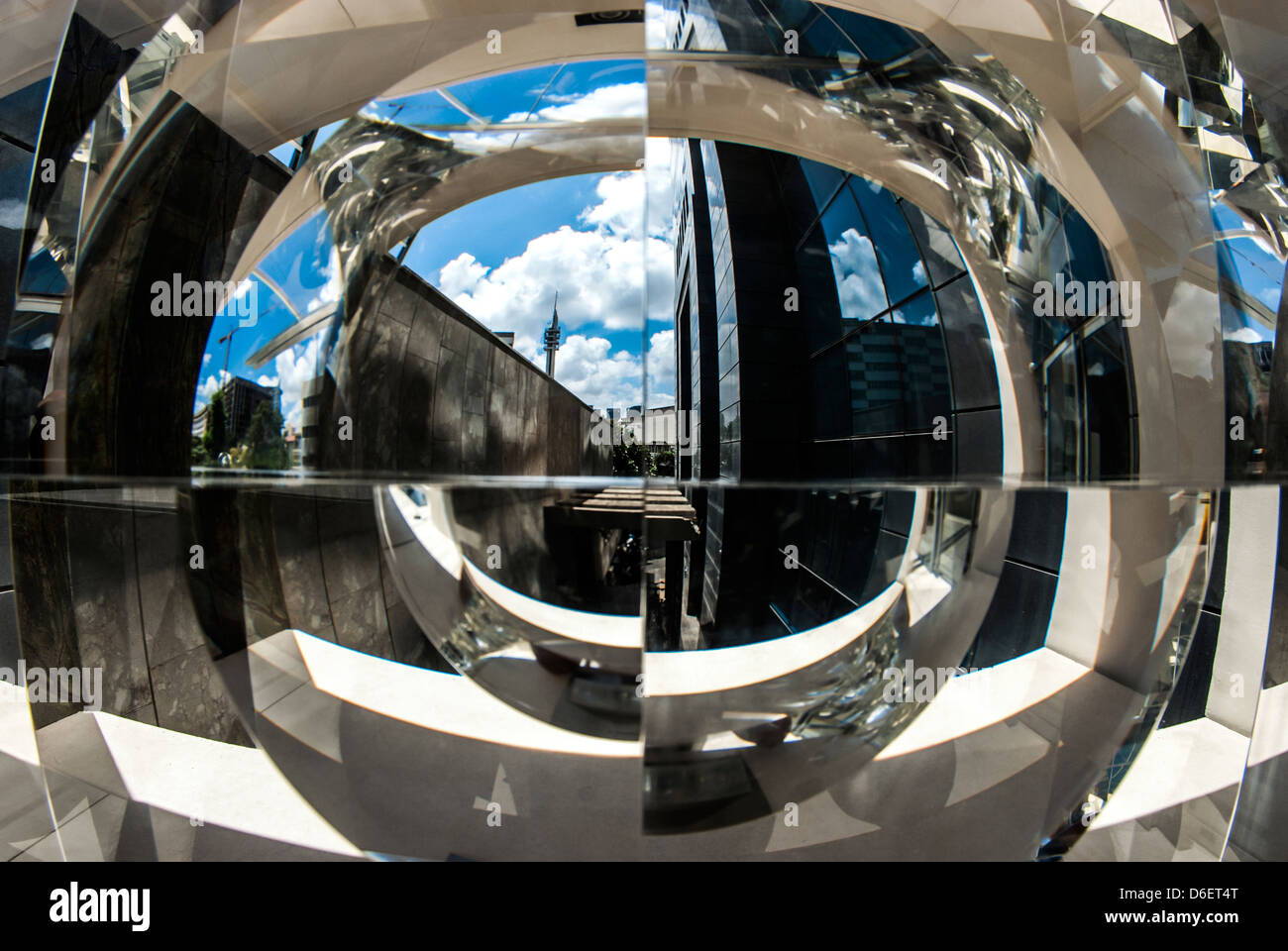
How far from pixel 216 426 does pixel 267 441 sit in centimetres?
24

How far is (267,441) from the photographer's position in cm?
207

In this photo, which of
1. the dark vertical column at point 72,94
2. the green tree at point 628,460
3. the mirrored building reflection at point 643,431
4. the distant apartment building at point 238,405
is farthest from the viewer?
the distant apartment building at point 238,405

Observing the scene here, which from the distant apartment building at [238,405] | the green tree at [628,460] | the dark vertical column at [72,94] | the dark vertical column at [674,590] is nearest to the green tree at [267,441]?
the distant apartment building at [238,405]

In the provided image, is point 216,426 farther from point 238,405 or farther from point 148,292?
point 148,292

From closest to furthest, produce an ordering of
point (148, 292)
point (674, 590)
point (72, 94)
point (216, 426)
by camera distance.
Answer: point (674, 590) < point (72, 94) < point (148, 292) < point (216, 426)

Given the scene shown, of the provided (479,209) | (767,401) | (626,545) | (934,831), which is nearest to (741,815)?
(934,831)

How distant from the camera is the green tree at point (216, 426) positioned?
6.71 feet

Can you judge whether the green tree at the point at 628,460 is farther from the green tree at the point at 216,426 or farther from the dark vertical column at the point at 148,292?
the dark vertical column at the point at 148,292

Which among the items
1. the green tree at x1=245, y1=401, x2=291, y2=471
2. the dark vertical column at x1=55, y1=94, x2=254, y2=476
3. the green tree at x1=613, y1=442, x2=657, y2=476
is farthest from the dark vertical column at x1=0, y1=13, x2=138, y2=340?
the green tree at x1=613, y1=442, x2=657, y2=476

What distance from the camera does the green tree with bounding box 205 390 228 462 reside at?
2045mm

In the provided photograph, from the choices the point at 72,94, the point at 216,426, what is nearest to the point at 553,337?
the point at 216,426

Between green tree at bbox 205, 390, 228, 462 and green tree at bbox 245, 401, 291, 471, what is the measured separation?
10 cm

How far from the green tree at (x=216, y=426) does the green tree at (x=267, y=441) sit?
0.10 m

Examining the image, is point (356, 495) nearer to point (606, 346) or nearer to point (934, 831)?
point (606, 346)
